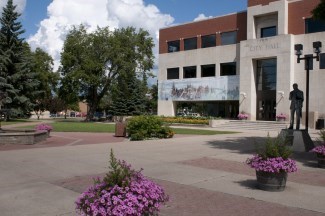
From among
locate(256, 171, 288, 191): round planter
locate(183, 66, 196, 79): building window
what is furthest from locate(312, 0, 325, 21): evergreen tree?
locate(183, 66, 196, 79): building window

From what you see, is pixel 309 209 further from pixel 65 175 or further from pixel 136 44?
pixel 136 44

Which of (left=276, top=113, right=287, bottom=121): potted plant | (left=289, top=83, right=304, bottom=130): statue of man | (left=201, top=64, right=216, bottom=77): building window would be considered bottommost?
(left=276, top=113, right=287, bottom=121): potted plant

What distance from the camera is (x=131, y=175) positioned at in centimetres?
467

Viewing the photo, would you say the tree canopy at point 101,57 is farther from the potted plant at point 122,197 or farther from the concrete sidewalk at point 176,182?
the potted plant at point 122,197

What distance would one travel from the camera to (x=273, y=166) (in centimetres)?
786

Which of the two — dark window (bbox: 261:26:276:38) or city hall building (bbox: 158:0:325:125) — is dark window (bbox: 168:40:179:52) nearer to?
city hall building (bbox: 158:0:325:125)

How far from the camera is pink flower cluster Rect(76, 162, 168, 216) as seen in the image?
419 centimetres

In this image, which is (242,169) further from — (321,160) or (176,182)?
(176,182)

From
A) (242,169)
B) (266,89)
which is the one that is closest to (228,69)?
(266,89)

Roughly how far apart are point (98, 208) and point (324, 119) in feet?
117

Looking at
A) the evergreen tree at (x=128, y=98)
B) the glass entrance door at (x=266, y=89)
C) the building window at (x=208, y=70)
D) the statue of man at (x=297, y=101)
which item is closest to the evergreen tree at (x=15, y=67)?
the evergreen tree at (x=128, y=98)

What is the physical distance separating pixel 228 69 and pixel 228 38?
3.70m

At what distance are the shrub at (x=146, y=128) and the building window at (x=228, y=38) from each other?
26.4 metres

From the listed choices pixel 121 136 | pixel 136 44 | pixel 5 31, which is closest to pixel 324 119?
pixel 121 136
